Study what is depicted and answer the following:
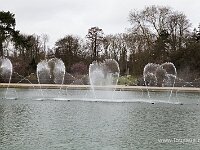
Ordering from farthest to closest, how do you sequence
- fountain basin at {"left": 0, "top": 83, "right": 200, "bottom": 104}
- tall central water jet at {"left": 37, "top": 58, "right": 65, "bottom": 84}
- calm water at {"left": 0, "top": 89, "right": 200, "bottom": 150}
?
tall central water jet at {"left": 37, "top": 58, "right": 65, "bottom": 84} → fountain basin at {"left": 0, "top": 83, "right": 200, "bottom": 104} → calm water at {"left": 0, "top": 89, "right": 200, "bottom": 150}

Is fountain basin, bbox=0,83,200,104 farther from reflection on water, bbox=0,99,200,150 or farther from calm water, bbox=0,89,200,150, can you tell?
calm water, bbox=0,89,200,150

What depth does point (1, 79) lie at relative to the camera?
4556 cm

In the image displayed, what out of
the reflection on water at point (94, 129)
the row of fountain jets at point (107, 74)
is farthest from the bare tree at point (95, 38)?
the reflection on water at point (94, 129)

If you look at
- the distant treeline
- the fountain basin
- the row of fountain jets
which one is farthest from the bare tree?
the fountain basin

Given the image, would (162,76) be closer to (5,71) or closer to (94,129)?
(5,71)

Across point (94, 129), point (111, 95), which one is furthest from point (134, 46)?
point (94, 129)

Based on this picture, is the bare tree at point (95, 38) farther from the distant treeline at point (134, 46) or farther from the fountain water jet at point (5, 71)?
the fountain water jet at point (5, 71)

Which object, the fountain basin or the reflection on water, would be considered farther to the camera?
the fountain basin

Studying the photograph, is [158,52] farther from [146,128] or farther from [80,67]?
[146,128]

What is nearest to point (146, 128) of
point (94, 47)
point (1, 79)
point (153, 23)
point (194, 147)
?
point (194, 147)

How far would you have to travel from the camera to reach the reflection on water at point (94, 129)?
35.2 feet

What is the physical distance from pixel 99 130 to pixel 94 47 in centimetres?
5966

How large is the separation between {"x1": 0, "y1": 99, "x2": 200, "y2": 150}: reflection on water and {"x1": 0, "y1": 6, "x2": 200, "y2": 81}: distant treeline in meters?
28.8

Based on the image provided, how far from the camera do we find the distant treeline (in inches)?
1852
